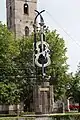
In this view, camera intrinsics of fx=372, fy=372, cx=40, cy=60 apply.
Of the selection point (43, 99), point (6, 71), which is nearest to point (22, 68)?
point (6, 71)

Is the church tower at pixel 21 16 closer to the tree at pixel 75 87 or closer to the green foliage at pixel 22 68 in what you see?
the tree at pixel 75 87

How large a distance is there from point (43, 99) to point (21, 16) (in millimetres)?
47939

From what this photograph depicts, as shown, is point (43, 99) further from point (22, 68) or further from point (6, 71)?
point (22, 68)

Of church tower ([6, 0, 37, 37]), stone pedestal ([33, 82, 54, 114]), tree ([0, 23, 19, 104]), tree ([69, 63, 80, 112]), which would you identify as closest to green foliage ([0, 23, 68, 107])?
tree ([0, 23, 19, 104])

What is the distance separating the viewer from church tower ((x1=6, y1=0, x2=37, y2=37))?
7269 centimetres

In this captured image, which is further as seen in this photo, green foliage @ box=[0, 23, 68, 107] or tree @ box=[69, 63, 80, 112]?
tree @ box=[69, 63, 80, 112]

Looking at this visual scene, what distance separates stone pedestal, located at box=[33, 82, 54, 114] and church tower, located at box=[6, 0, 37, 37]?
43.8 meters

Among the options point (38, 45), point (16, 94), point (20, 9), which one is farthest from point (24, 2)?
point (38, 45)

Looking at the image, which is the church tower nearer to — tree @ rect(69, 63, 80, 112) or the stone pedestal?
tree @ rect(69, 63, 80, 112)

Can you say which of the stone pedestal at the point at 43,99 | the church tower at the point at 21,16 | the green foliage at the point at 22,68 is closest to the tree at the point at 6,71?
the green foliage at the point at 22,68

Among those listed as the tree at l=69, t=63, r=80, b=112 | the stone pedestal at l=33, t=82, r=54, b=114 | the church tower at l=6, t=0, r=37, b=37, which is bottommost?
the stone pedestal at l=33, t=82, r=54, b=114

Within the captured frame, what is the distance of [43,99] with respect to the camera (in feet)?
92.7

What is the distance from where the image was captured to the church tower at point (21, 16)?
238ft

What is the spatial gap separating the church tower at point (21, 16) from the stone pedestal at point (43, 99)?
43817 mm
